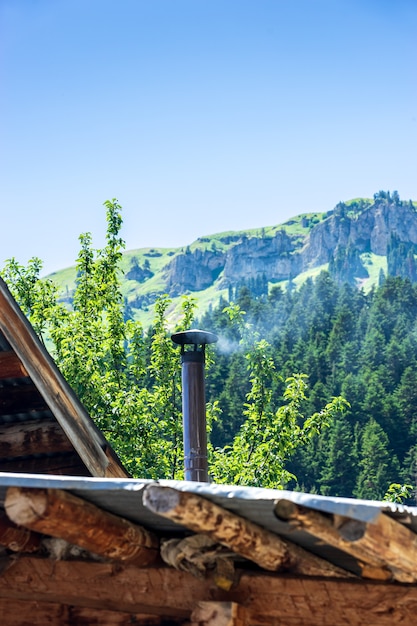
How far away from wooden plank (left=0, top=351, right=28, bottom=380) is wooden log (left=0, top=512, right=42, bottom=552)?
1.94m

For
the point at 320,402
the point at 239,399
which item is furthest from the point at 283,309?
the point at 239,399

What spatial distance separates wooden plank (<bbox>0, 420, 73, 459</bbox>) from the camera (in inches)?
257

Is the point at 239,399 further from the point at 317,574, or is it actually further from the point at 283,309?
the point at 317,574

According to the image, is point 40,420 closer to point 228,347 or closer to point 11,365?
point 11,365

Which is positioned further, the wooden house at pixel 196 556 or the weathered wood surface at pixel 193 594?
the weathered wood surface at pixel 193 594

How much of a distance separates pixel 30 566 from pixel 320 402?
71992 millimetres

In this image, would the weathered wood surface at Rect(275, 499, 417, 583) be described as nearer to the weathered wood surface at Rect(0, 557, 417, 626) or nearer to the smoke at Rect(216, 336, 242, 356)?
the weathered wood surface at Rect(0, 557, 417, 626)

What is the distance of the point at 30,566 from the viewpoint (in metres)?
4.35

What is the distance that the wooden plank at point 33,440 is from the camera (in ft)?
21.5

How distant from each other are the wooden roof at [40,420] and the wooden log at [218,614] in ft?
8.64

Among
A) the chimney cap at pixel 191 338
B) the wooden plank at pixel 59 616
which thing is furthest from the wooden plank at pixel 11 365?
the chimney cap at pixel 191 338

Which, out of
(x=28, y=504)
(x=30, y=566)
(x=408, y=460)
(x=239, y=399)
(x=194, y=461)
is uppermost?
(x=28, y=504)

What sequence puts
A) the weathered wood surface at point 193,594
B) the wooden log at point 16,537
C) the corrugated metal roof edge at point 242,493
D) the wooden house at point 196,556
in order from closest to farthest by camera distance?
1. the corrugated metal roof edge at point 242,493
2. the wooden house at point 196,556
3. the weathered wood surface at point 193,594
4. the wooden log at point 16,537

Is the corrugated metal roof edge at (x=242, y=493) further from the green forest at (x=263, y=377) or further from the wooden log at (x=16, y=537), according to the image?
the green forest at (x=263, y=377)
